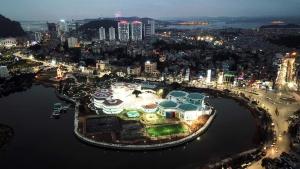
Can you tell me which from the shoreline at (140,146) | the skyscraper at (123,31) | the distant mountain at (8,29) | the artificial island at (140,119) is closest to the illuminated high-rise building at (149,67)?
the artificial island at (140,119)

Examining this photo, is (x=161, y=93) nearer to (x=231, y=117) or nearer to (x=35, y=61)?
(x=231, y=117)

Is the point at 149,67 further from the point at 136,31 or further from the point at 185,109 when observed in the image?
the point at 136,31

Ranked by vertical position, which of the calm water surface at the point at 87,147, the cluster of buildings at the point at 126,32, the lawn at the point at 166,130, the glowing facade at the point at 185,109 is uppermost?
the cluster of buildings at the point at 126,32

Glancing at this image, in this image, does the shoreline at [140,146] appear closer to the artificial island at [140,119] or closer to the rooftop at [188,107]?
the artificial island at [140,119]

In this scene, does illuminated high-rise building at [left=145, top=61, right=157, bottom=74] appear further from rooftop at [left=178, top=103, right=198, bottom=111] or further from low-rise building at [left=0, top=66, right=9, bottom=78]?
low-rise building at [left=0, top=66, right=9, bottom=78]

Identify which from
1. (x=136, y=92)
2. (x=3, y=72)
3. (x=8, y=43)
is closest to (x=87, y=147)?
(x=136, y=92)
